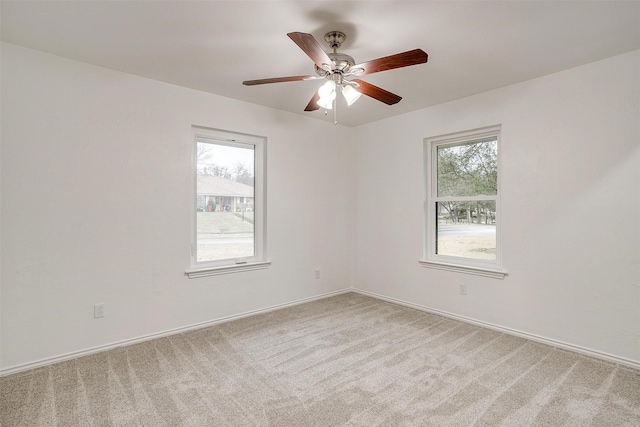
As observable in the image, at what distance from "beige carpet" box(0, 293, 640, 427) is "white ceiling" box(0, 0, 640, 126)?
243 cm

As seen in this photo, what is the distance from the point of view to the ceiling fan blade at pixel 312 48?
5.52 ft

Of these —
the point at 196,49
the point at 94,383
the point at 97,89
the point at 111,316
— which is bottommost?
the point at 94,383

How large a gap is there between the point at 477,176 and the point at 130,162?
3518mm

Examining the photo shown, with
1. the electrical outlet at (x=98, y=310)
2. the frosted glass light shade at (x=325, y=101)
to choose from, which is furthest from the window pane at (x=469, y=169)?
the electrical outlet at (x=98, y=310)

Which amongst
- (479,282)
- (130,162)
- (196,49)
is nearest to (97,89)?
(130,162)

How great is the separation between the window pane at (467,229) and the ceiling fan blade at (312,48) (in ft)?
7.70

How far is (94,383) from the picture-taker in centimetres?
221

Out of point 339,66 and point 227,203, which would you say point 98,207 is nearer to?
point 227,203

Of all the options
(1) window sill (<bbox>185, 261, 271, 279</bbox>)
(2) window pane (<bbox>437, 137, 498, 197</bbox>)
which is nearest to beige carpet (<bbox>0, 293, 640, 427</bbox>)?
(1) window sill (<bbox>185, 261, 271, 279</bbox>)

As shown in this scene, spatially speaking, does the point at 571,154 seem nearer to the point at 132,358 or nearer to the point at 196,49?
the point at 196,49

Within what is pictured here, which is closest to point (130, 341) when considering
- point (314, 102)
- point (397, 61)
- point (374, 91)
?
point (314, 102)

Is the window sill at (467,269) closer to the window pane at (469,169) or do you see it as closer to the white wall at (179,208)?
the white wall at (179,208)

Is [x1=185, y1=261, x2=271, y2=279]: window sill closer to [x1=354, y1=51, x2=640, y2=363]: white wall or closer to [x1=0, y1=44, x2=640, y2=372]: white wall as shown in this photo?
[x1=0, y1=44, x2=640, y2=372]: white wall

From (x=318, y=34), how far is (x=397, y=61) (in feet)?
2.14
